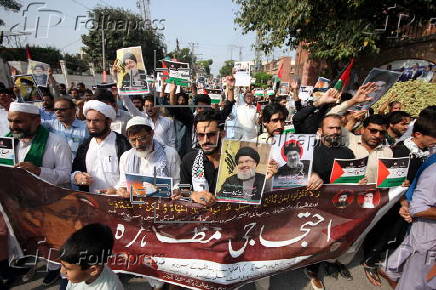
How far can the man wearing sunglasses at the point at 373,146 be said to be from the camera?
291 centimetres

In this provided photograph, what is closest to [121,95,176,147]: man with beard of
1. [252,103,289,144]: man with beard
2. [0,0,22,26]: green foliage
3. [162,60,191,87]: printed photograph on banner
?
[162,60,191,87]: printed photograph on banner

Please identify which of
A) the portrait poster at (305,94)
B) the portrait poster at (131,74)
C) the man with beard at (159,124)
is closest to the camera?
the portrait poster at (131,74)

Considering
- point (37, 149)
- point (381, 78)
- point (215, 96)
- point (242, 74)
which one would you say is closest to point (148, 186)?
point (37, 149)

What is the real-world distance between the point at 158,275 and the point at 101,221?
717 mm

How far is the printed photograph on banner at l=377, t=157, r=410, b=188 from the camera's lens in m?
2.50

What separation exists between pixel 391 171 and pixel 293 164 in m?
1.01

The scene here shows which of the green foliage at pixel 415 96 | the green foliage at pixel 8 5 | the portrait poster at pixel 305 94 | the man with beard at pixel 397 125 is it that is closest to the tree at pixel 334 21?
the portrait poster at pixel 305 94

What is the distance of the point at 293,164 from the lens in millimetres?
2314

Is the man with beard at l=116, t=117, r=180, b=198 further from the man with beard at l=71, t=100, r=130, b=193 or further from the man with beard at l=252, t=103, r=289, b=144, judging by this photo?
the man with beard at l=252, t=103, r=289, b=144

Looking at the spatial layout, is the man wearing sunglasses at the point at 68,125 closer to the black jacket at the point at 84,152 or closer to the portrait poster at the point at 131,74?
the portrait poster at the point at 131,74

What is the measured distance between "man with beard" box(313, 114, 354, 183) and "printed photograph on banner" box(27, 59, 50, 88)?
5.06m

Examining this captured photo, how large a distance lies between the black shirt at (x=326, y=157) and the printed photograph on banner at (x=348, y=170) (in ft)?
0.88

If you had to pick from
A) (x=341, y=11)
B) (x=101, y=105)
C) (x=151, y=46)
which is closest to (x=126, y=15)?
(x=151, y=46)

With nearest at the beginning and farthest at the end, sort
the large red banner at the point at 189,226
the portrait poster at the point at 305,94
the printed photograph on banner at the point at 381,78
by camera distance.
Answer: the large red banner at the point at 189,226, the printed photograph on banner at the point at 381,78, the portrait poster at the point at 305,94
